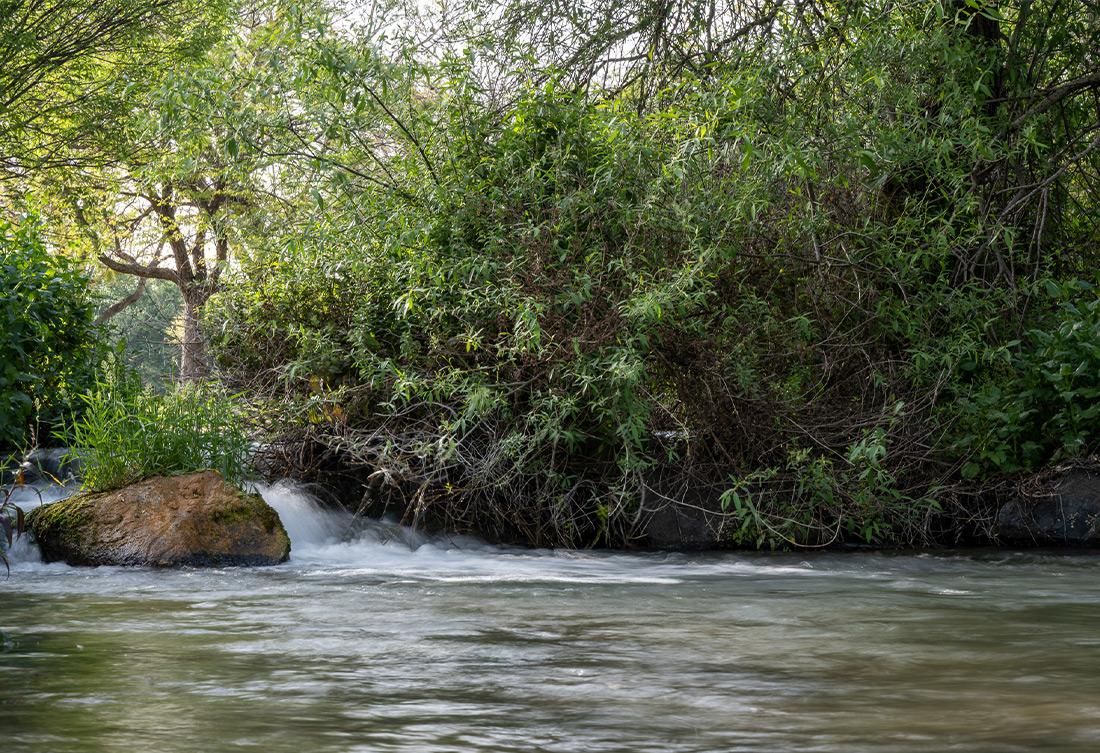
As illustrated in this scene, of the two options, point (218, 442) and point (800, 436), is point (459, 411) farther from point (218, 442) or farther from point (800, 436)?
point (800, 436)

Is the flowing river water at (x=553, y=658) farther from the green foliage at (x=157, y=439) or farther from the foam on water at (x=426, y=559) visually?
the green foliage at (x=157, y=439)

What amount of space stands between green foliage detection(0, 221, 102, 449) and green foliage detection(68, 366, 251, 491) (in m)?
1.25

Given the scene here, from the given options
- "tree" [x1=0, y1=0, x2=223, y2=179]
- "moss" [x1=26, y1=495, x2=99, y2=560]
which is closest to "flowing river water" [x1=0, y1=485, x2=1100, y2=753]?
"moss" [x1=26, y1=495, x2=99, y2=560]

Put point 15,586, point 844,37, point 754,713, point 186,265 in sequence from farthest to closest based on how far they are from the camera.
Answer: point 186,265
point 844,37
point 15,586
point 754,713

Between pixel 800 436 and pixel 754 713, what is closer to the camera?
pixel 754 713

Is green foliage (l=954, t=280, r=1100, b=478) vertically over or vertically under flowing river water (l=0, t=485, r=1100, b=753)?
over

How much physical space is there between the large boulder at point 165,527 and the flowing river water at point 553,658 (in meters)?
0.20

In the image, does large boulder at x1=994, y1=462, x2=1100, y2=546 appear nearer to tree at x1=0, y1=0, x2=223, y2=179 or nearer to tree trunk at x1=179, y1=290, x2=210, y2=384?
tree trunk at x1=179, y1=290, x2=210, y2=384

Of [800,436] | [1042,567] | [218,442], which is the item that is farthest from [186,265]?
[1042,567]

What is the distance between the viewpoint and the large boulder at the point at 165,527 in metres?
8.51

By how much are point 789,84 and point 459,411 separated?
369 cm

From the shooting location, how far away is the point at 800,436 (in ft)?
32.0

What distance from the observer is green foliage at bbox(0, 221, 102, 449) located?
10.9 m

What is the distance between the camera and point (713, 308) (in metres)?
9.76
